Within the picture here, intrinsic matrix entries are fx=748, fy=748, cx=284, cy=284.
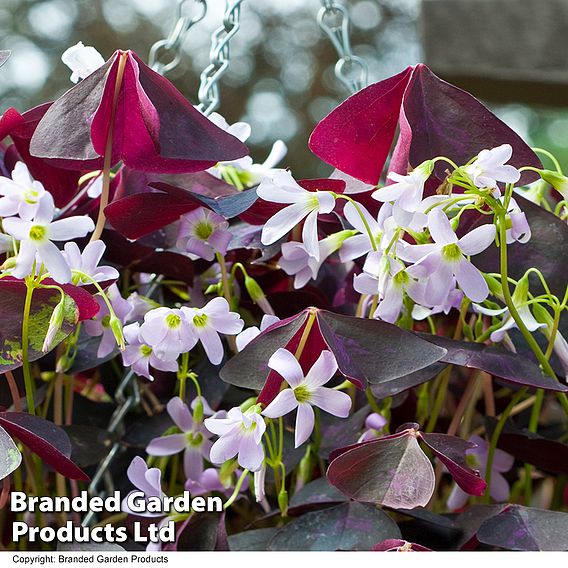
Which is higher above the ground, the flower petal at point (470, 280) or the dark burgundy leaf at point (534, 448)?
the flower petal at point (470, 280)

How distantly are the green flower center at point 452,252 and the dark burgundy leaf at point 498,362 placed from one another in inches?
2.0

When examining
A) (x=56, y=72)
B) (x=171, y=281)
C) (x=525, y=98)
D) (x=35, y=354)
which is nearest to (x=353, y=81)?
(x=171, y=281)

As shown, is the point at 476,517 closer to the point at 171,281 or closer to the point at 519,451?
the point at 519,451

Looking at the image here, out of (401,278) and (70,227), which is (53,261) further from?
(401,278)

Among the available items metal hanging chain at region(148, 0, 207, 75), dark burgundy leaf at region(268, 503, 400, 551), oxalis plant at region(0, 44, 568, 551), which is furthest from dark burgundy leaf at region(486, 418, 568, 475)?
metal hanging chain at region(148, 0, 207, 75)

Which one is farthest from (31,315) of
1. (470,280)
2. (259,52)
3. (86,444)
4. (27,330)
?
(259,52)

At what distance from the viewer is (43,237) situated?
0.34 metres

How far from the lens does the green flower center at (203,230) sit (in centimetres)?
43

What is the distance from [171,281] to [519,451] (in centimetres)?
24

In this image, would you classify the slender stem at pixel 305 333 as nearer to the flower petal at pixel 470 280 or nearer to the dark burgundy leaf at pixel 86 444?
the flower petal at pixel 470 280

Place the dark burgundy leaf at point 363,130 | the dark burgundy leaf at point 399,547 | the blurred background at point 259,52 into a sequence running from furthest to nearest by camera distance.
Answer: the blurred background at point 259,52 < the dark burgundy leaf at point 363,130 < the dark burgundy leaf at point 399,547

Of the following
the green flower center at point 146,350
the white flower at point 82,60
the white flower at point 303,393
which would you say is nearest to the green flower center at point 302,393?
the white flower at point 303,393

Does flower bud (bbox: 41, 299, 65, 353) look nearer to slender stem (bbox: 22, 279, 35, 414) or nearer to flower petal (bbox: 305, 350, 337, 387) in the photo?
slender stem (bbox: 22, 279, 35, 414)

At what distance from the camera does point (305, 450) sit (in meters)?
0.46
